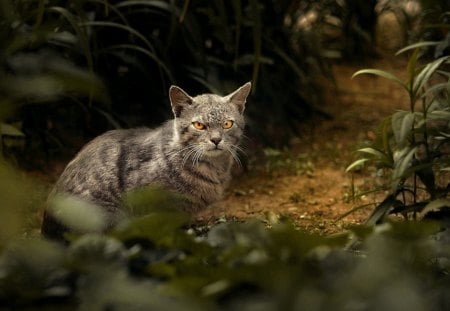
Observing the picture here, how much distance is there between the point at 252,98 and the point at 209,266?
3610 millimetres

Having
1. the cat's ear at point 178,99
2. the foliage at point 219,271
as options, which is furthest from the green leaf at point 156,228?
the cat's ear at point 178,99

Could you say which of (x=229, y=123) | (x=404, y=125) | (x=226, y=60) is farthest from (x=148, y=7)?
(x=404, y=125)

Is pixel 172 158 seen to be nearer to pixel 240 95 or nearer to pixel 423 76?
pixel 240 95

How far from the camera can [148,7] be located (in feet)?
17.4

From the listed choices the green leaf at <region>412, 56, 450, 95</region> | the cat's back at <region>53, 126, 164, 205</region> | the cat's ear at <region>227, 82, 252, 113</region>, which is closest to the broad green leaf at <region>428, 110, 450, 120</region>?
the green leaf at <region>412, 56, 450, 95</region>

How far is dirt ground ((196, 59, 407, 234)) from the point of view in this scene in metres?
4.63

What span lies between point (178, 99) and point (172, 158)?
32 centimetres

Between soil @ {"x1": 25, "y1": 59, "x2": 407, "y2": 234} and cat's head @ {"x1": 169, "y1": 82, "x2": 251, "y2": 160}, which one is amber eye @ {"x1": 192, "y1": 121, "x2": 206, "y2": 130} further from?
soil @ {"x1": 25, "y1": 59, "x2": 407, "y2": 234}

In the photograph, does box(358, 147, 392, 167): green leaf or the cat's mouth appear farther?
the cat's mouth

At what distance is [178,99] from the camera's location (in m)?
4.03

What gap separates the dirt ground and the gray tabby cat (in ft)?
1.14

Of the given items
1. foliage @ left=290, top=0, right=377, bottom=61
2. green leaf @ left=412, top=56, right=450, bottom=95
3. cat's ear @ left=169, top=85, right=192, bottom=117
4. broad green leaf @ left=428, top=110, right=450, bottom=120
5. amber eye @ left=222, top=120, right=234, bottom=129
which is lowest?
amber eye @ left=222, top=120, right=234, bottom=129

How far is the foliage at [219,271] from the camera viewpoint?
1880 mm

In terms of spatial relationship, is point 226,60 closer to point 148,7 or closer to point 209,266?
point 148,7
